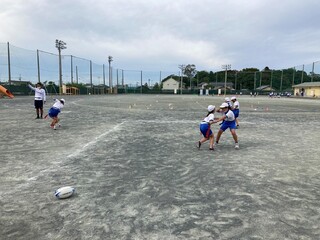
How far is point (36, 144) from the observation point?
27.2ft

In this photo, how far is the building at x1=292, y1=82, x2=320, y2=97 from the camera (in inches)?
2651

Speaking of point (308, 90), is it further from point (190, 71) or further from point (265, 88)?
point (190, 71)

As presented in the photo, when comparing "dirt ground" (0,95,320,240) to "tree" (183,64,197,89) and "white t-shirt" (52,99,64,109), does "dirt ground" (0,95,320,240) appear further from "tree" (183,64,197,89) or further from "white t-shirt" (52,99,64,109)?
"tree" (183,64,197,89)

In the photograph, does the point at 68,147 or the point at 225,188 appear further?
the point at 68,147

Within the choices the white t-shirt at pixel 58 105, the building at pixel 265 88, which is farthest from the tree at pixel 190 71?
the white t-shirt at pixel 58 105

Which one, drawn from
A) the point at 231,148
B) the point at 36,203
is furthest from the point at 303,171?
the point at 36,203

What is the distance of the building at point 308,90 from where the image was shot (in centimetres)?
6733

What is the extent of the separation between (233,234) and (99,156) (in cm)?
440

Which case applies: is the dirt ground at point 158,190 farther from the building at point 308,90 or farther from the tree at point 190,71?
the tree at point 190,71

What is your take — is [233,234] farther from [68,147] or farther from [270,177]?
[68,147]

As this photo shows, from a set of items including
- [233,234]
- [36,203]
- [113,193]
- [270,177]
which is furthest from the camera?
[270,177]

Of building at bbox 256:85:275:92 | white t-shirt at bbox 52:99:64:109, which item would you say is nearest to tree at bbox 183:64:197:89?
building at bbox 256:85:275:92

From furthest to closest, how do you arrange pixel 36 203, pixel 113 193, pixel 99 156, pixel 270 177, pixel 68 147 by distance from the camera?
pixel 68 147 → pixel 99 156 → pixel 270 177 → pixel 113 193 → pixel 36 203

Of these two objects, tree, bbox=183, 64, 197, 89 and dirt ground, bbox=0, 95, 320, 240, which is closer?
dirt ground, bbox=0, 95, 320, 240
